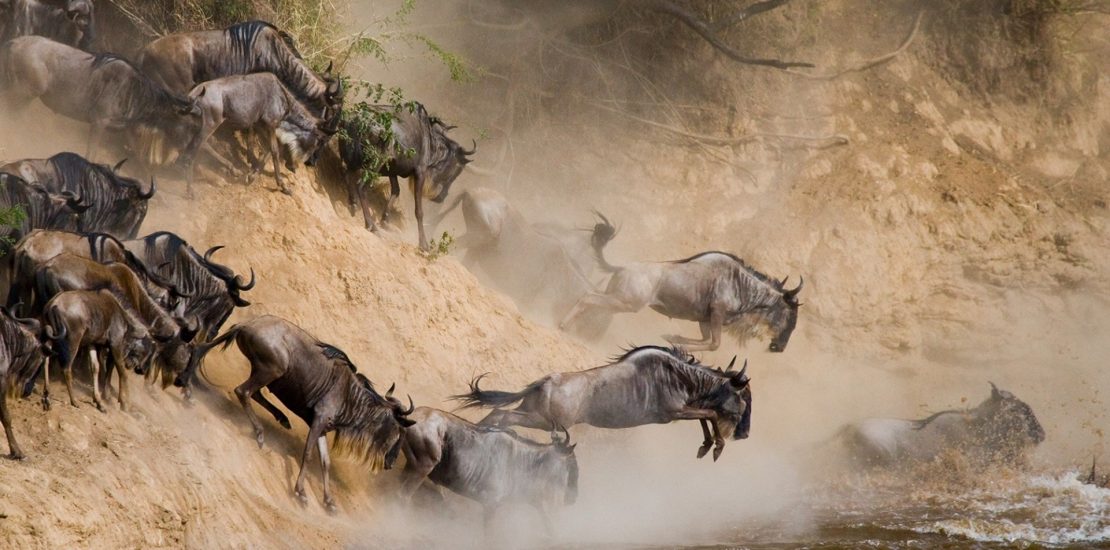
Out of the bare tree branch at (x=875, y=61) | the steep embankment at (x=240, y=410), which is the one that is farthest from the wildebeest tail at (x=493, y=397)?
the bare tree branch at (x=875, y=61)

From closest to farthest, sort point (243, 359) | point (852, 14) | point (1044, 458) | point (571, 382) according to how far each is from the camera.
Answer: point (243, 359)
point (571, 382)
point (1044, 458)
point (852, 14)

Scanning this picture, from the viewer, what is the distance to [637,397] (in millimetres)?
11656

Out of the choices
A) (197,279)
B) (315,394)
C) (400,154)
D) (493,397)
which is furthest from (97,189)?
(493,397)

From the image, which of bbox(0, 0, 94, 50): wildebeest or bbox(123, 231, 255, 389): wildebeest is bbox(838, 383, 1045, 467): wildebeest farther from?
bbox(0, 0, 94, 50): wildebeest

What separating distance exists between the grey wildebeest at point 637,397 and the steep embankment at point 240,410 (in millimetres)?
928

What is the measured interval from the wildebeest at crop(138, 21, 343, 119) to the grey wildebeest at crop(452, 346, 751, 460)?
3529 millimetres

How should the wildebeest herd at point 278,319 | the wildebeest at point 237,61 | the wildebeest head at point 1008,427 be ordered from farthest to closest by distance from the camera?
the wildebeest head at point 1008,427 → the wildebeest at point 237,61 → the wildebeest herd at point 278,319

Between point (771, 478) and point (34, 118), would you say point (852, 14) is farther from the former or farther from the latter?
point (34, 118)

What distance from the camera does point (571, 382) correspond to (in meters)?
11.3

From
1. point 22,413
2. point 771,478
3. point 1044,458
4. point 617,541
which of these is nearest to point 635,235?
point 771,478

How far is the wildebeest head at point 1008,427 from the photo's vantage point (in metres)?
14.6

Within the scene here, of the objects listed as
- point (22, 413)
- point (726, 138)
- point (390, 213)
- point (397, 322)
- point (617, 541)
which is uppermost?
point (726, 138)

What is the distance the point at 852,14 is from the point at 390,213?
11.0 metres

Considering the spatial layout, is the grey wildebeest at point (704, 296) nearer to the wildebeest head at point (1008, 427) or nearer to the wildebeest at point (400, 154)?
the wildebeest at point (400, 154)
